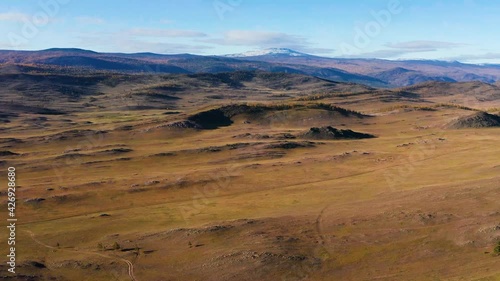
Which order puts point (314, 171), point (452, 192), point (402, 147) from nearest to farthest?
point (452, 192), point (314, 171), point (402, 147)

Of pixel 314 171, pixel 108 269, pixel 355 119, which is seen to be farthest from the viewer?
pixel 355 119

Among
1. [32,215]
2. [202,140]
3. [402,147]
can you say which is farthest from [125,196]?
[402,147]

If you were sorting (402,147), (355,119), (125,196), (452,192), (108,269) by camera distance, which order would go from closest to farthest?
(108,269)
(452,192)
(125,196)
(402,147)
(355,119)

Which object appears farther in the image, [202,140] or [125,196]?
[202,140]

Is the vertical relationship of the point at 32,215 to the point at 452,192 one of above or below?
below

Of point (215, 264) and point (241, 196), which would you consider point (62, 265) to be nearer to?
point (215, 264)

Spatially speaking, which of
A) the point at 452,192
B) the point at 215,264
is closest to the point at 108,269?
the point at 215,264

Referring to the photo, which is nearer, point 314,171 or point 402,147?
point 314,171

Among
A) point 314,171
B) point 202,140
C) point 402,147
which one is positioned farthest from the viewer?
point 202,140

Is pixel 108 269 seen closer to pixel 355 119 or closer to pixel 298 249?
pixel 298 249
